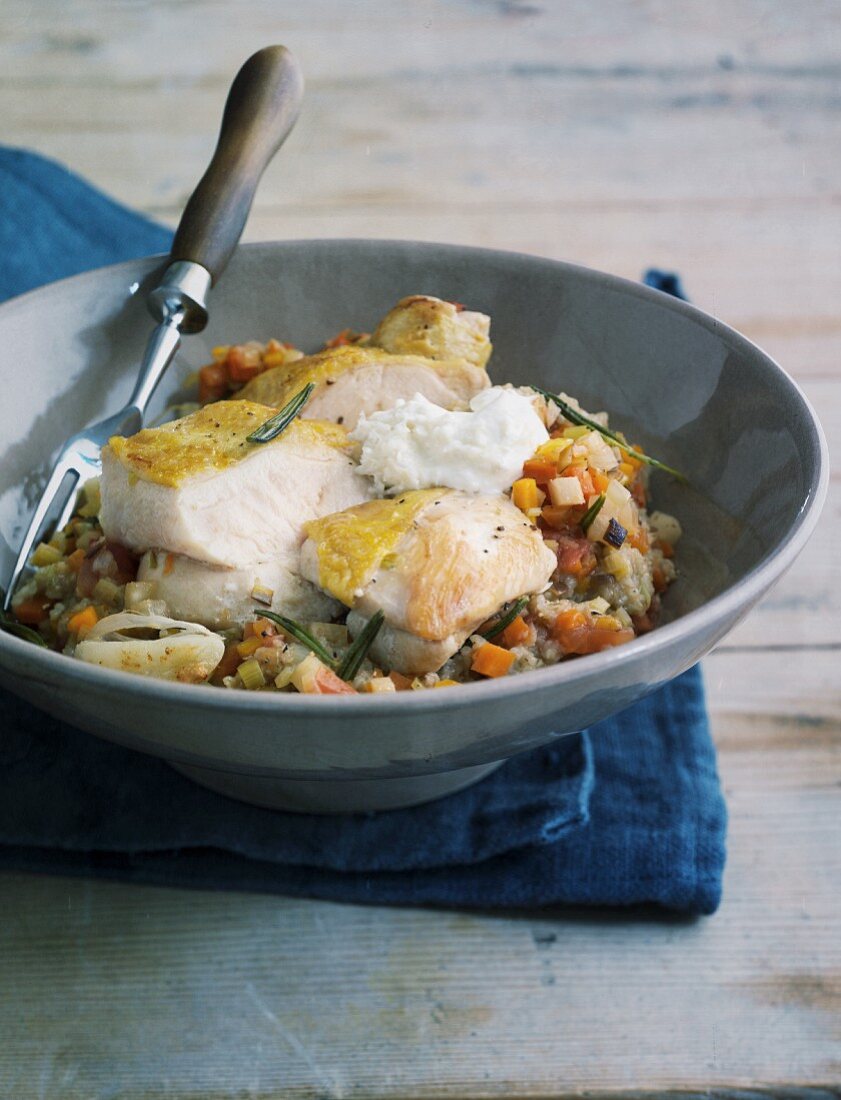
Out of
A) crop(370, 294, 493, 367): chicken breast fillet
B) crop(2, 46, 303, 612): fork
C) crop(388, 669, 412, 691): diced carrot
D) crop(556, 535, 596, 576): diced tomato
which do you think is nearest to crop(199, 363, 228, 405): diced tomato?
crop(2, 46, 303, 612): fork

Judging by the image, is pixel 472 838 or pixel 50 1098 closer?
pixel 50 1098

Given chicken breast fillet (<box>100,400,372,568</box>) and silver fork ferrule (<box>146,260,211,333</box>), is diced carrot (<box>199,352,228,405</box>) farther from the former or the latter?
chicken breast fillet (<box>100,400,372,568</box>)

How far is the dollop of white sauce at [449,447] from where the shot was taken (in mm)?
2439

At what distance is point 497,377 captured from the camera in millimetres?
3232

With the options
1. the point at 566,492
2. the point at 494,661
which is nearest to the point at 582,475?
the point at 566,492

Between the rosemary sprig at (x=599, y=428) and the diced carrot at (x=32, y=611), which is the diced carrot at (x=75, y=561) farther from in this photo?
the rosemary sprig at (x=599, y=428)

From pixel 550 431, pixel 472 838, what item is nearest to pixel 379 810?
pixel 472 838

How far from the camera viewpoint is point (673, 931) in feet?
8.14

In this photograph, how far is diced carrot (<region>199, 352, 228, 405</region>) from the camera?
3.11 metres

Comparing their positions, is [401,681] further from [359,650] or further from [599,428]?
[599,428]

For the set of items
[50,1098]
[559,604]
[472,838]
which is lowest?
[50,1098]

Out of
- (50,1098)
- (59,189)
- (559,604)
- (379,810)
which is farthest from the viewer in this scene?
(59,189)

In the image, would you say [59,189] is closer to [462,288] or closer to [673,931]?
[462,288]

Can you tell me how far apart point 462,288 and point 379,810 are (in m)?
1.43
